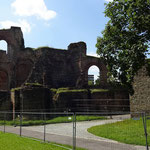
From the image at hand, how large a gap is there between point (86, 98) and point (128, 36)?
1468 centimetres

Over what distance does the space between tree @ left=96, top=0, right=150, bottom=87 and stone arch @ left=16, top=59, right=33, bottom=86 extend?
2138 cm

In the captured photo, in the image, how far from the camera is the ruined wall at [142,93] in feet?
55.1

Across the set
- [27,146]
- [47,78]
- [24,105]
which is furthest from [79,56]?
[27,146]

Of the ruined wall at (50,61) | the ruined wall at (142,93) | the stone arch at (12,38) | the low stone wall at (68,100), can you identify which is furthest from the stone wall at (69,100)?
the stone arch at (12,38)

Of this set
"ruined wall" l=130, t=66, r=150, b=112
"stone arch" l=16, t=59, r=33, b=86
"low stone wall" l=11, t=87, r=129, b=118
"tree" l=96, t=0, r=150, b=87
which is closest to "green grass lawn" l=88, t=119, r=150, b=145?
"tree" l=96, t=0, r=150, b=87

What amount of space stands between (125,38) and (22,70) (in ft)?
78.0

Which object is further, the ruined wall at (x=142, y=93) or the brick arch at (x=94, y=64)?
the brick arch at (x=94, y=64)

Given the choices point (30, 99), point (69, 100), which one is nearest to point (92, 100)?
point (69, 100)

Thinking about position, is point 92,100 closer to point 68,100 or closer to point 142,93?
point 68,100

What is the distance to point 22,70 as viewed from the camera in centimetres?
3253

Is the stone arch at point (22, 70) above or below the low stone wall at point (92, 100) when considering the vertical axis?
above

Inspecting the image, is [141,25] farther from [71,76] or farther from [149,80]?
[71,76]

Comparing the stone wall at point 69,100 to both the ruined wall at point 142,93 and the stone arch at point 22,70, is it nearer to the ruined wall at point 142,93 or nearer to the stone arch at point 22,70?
the ruined wall at point 142,93

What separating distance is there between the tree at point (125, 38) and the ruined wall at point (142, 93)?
19.4 feet
